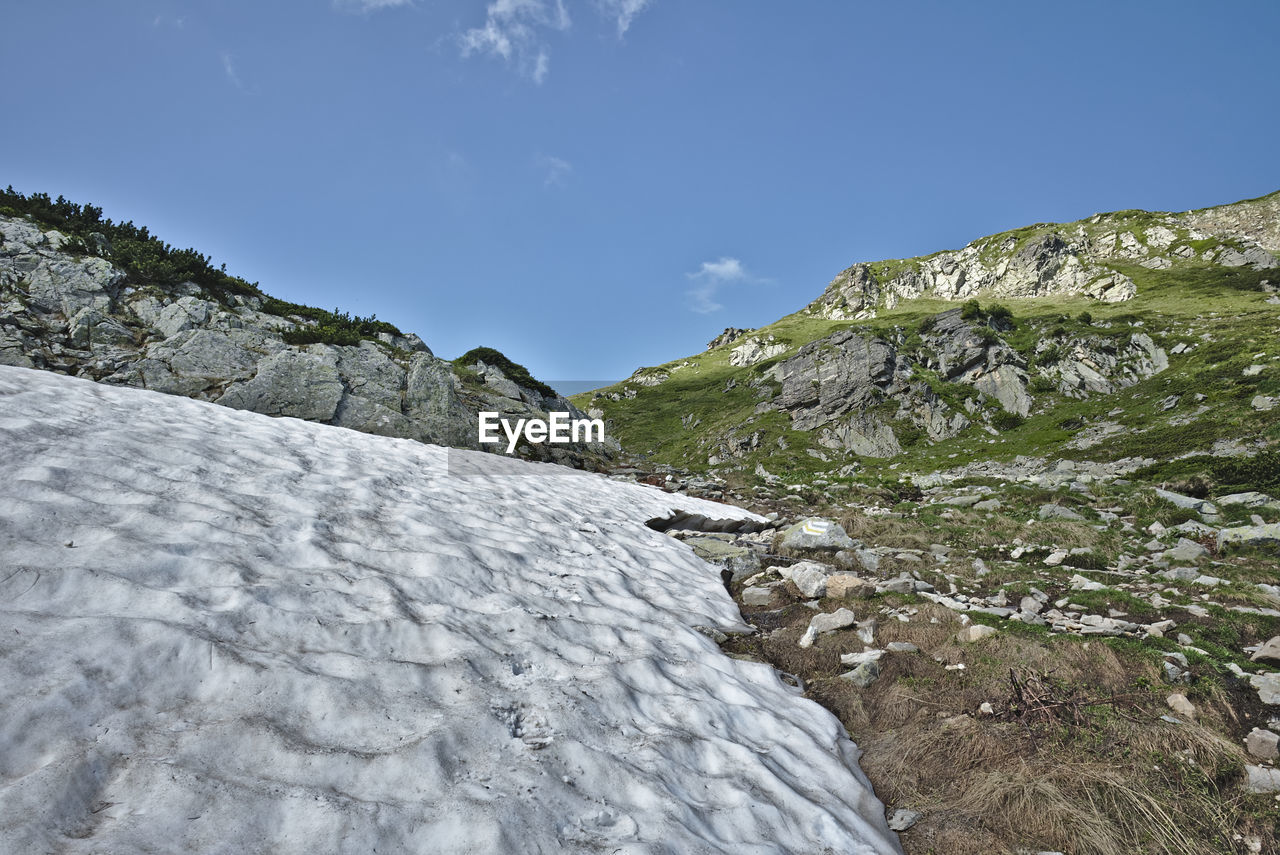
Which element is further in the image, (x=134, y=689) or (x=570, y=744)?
(x=570, y=744)

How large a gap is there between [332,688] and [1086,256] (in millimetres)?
161900

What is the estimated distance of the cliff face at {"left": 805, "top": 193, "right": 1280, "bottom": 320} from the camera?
102 metres

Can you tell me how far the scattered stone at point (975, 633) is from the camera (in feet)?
24.4

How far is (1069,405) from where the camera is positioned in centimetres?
5534

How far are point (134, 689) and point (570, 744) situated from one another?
3.17 metres

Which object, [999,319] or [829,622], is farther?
[999,319]

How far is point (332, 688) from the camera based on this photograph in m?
4.05

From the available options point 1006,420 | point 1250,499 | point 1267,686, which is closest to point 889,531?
point 1267,686

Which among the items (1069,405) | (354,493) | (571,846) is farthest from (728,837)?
(1069,405)

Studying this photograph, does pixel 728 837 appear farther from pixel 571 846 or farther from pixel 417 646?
pixel 417 646

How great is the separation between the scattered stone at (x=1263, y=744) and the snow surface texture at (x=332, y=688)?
379cm

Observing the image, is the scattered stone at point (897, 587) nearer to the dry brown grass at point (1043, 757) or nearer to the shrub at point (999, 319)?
the dry brown grass at point (1043, 757)

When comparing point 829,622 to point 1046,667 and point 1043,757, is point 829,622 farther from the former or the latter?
point 1043,757
